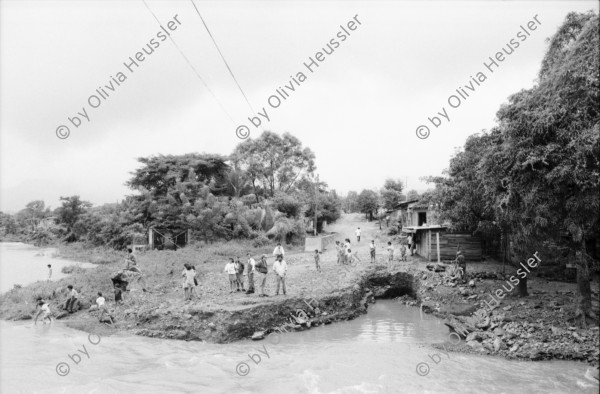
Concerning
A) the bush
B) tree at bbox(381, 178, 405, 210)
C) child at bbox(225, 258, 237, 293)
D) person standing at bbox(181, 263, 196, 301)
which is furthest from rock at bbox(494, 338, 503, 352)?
tree at bbox(381, 178, 405, 210)

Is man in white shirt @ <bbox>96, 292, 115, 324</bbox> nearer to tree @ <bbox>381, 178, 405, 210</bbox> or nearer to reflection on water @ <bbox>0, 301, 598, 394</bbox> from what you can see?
reflection on water @ <bbox>0, 301, 598, 394</bbox>

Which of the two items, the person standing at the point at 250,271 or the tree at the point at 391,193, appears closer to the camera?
the person standing at the point at 250,271

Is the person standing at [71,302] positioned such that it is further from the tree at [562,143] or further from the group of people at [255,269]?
the tree at [562,143]

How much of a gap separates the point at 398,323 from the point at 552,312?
5818 millimetres

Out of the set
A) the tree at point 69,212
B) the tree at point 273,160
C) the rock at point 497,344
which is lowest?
the rock at point 497,344

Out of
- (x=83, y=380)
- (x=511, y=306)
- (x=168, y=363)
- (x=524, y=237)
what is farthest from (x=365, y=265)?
(x=83, y=380)

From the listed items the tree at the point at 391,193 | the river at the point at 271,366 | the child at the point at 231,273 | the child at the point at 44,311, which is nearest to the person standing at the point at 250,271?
the child at the point at 231,273

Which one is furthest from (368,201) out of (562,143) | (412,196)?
(562,143)

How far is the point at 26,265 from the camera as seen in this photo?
26969mm

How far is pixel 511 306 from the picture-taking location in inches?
593

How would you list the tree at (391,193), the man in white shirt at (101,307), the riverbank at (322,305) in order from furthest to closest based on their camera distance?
the tree at (391,193) < the man in white shirt at (101,307) < the riverbank at (322,305)

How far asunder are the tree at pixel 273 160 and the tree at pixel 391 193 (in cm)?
1246

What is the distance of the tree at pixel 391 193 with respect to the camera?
47.3m

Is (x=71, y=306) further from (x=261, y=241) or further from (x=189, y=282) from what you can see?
(x=261, y=241)
